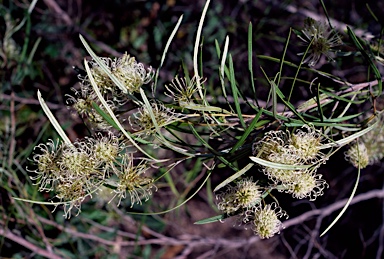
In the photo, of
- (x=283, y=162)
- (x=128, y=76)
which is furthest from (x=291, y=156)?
(x=128, y=76)

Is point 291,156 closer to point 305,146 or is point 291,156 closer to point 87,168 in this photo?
point 305,146

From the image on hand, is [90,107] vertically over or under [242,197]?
over

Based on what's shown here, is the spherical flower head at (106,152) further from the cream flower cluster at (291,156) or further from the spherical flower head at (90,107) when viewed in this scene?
the cream flower cluster at (291,156)

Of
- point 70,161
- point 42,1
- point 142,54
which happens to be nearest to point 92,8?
point 42,1

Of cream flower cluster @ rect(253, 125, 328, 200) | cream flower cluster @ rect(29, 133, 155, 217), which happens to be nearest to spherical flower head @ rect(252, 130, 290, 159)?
cream flower cluster @ rect(253, 125, 328, 200)

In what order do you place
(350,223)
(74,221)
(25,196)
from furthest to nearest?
(350,223) → (74,221) → (25,196)

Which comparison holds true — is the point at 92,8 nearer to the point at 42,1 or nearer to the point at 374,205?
the point at 42,1

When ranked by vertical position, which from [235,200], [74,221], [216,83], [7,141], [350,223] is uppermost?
[235,200]

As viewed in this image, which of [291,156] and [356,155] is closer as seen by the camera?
[291,156]
